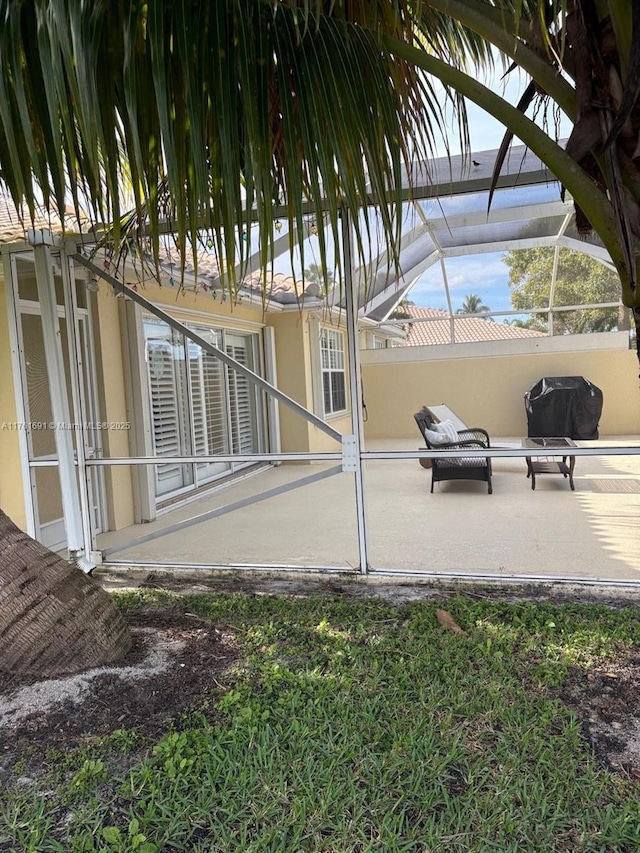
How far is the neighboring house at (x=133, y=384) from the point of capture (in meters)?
4.90

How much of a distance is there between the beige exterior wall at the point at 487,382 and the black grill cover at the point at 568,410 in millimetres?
1174

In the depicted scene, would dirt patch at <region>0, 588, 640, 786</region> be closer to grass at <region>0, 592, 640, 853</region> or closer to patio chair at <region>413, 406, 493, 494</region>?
grass at <region>0, 592, 640, 853</region>

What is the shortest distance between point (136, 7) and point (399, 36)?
39.6 inches

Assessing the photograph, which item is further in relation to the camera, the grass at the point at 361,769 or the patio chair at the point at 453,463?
the patio chair at the point at 453,463

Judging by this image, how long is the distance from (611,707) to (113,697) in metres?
2.10

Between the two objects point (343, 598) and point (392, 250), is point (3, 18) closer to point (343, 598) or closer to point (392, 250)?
point (392, 250)

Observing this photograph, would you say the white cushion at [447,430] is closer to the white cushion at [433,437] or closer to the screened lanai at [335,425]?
the white cushion at [433,437]

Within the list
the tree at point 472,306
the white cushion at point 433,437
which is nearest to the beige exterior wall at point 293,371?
the white cushion at point 433,437

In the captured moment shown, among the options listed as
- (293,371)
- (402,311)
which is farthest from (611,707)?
(402,311)

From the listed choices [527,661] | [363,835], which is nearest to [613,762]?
[527,661]

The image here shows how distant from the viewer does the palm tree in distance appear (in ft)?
41.0

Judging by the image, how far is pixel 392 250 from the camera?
1.85m

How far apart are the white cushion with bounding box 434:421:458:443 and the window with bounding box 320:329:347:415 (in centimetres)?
349

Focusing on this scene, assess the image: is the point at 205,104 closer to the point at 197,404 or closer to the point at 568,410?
the point at 197,404
